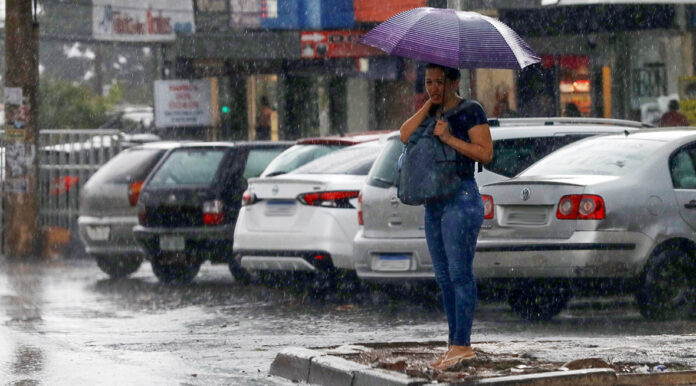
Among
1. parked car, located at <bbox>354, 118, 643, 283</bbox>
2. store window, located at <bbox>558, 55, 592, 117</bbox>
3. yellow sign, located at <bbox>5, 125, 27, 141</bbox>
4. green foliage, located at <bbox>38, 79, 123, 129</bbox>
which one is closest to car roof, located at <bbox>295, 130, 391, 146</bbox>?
parked car, located at <bbox>354, 118, 643, 283</bbox>

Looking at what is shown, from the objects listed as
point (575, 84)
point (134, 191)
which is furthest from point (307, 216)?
point (575, 84)

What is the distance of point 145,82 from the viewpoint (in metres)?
82.5

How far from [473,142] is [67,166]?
48.1 ft

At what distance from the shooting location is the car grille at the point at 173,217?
15.6 meters

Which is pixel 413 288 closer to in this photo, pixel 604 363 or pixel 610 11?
pixel 604 363

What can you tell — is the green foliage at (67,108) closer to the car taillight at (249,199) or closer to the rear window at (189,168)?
the rear window at (189,168)

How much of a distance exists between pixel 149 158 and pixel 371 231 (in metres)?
5.52

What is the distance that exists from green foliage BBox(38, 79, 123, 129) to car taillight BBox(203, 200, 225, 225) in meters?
37.9

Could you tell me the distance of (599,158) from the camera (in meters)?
11.5

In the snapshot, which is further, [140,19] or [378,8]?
[140,19]

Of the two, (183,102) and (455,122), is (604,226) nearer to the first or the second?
(455,122)

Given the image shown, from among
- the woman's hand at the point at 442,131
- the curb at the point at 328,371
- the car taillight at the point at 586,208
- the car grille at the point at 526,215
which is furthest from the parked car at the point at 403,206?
the woman's hand at the point at 442,131

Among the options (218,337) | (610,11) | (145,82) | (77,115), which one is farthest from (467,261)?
(145,82)

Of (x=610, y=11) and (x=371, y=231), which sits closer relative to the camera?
(x=371, y=231)
